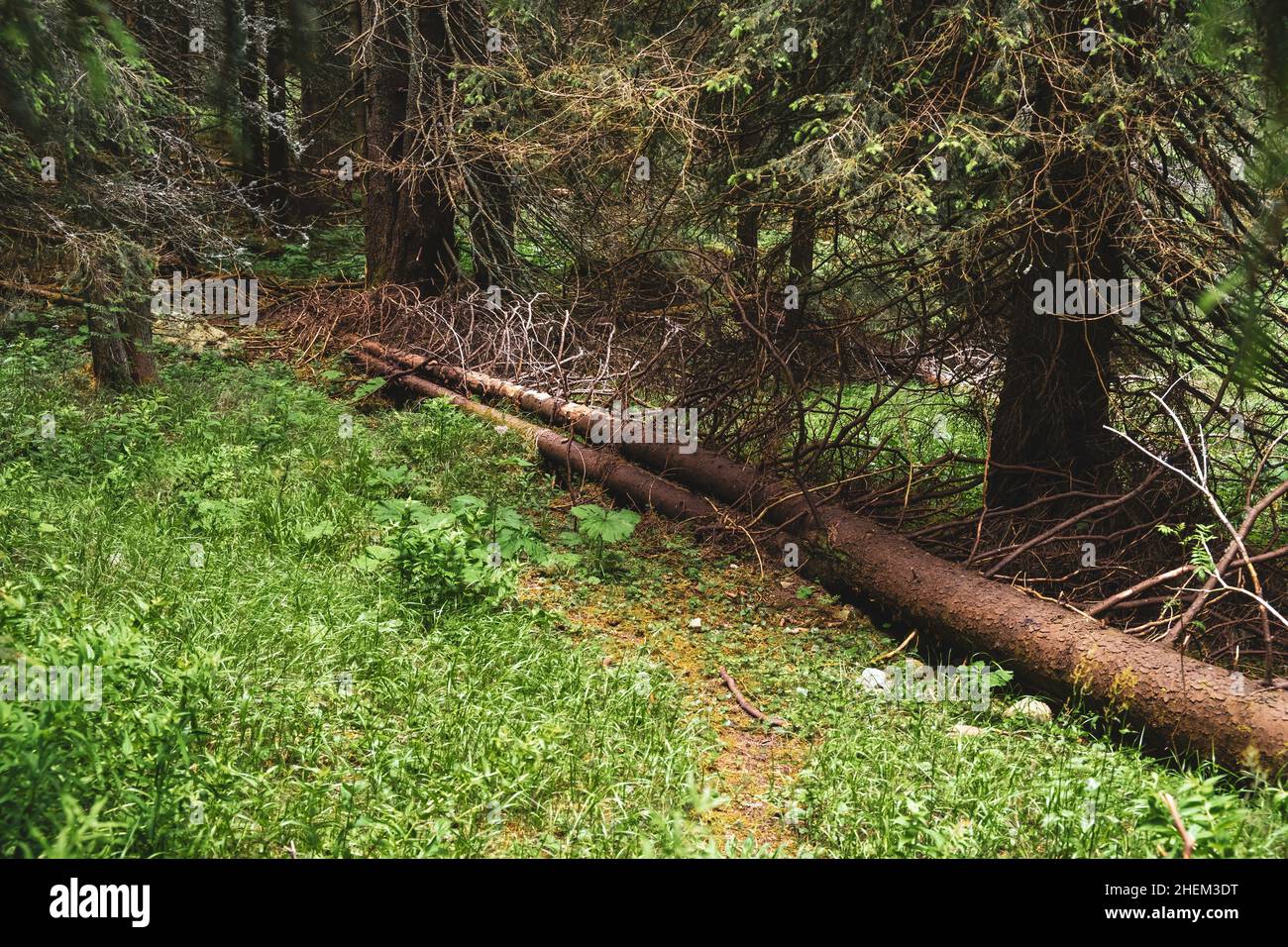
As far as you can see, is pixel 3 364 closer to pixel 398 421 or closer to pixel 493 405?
pixel 398 421

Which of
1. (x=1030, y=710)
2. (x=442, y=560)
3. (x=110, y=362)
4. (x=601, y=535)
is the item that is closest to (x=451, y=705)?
(x=442, y=560)

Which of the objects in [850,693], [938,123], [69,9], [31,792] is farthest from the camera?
[938,123]

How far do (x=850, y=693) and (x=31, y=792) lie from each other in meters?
3.53

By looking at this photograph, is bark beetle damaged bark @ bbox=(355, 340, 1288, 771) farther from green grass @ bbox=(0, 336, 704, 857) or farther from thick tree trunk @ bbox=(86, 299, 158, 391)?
thick tree trunk @ bbox=(86, 299, 158, 391)

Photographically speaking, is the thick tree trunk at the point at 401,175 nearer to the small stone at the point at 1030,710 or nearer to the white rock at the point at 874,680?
the white rock at the point at 874,680

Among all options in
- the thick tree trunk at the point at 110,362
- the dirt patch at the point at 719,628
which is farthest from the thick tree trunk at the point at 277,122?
the dirt patch at the point at 719,628

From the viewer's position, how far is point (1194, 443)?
6.37 metres

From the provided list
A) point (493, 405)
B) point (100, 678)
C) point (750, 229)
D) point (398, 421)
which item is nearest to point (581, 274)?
point (493, 405)

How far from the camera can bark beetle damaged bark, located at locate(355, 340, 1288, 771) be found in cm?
391

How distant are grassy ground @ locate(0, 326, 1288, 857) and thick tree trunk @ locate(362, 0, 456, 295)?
202 inches

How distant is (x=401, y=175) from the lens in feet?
36.5

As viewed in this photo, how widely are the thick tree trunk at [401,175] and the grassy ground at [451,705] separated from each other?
16.8ft

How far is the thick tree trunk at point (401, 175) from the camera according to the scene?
10.4 meters

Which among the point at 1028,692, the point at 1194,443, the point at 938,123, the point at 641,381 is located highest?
the point at 938,123
